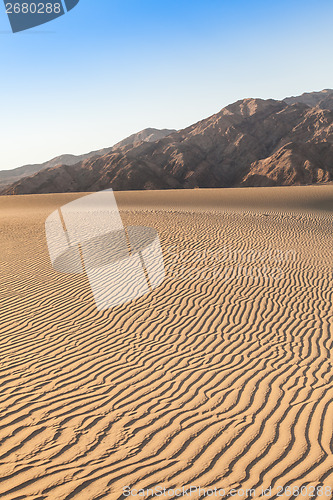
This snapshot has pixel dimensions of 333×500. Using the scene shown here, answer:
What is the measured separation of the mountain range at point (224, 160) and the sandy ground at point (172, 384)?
174 ft

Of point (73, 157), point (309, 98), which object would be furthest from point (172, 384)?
point (73, 157)

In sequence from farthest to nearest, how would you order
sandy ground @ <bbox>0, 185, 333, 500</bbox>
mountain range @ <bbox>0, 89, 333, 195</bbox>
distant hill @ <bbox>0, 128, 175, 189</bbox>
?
distant hill @ <bbox>0, 128, 175, 189</bbox>
mountain range @ <bbox>0, 89, 333, 195</bbox>
sandy ground @ <bbox>0, 185, 333, 500</bbox>

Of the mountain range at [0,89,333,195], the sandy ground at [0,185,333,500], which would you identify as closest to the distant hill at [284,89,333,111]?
the mountain range at [0,89,333,195]

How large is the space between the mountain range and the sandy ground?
53.1m

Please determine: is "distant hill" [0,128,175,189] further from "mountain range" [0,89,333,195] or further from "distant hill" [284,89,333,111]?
"mountain range" [0,89,333,195]

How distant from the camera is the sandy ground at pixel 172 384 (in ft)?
11.9

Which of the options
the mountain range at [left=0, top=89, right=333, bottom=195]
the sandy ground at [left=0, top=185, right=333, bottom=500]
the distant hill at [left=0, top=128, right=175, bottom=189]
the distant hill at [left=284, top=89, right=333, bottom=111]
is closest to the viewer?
the sandy ground at [left=0, top=185, right=333, bottom=500]

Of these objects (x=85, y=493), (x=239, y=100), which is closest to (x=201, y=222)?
(x=85, y=493)

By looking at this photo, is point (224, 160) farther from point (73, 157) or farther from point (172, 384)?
point (73, 157)

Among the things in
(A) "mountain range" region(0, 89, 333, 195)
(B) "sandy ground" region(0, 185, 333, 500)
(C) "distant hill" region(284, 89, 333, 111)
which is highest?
(C) "distant hill" region(284, 89, 333, 111)

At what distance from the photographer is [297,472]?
12.0ft

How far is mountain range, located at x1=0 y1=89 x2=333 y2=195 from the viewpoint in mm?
61478

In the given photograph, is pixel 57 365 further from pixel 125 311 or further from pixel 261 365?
pixel 261 365

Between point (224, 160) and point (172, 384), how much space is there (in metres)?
74.7
